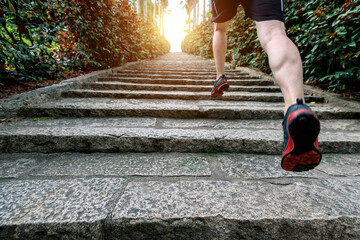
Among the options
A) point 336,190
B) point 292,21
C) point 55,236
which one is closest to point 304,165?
point 336,190

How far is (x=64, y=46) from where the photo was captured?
139 inches

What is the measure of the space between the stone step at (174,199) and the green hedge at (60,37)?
5.18ft

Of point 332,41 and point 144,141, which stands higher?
point 332,41

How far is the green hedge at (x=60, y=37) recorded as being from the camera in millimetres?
2263

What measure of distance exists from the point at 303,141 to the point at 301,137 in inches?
0.7

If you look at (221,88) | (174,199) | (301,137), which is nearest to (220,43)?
(221,88)

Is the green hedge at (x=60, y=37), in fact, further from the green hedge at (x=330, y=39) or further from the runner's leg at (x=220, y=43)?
the green hedge at (x=330, y=39)

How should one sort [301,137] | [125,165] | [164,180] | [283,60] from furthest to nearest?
[125,165]
[164,180]
[283,60]
[301,137]

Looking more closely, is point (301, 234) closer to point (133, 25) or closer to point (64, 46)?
point (64, 46)

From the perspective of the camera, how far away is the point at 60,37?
11.5 ft

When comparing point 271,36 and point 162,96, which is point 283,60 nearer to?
point 271,36

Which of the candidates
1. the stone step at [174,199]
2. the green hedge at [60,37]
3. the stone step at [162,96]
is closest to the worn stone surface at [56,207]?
the stone step at [174,199]

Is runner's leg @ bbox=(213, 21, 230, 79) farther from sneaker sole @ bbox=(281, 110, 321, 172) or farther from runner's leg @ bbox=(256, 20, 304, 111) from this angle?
sneaker sole @ bbox=(281, 110, 321, 172)

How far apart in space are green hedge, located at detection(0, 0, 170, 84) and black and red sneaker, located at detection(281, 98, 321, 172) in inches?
89.5
